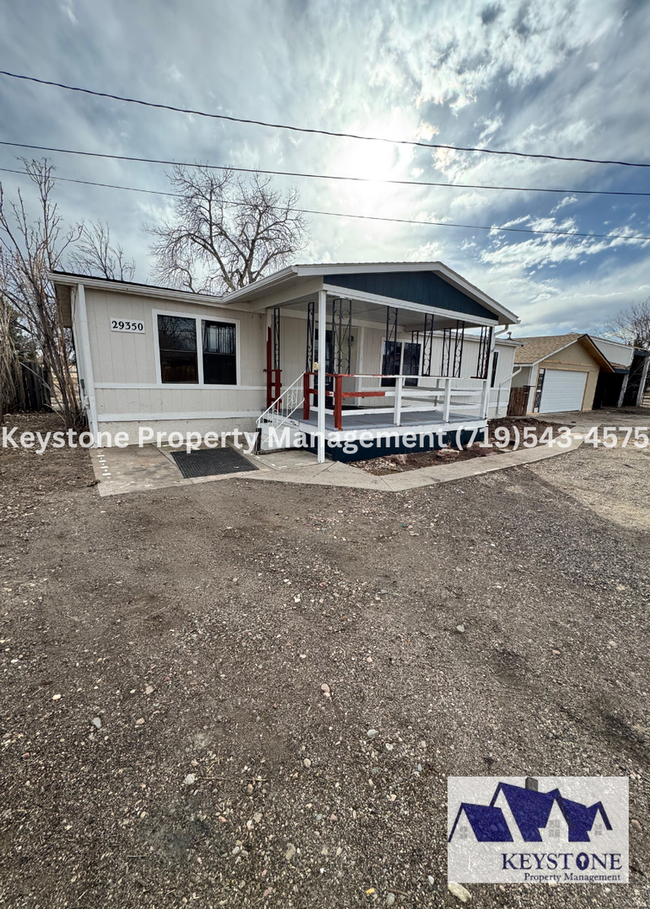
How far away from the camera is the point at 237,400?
8594 mm

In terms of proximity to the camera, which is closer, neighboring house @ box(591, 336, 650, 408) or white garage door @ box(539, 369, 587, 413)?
white garage door @ box(539, 369, 587, 413)

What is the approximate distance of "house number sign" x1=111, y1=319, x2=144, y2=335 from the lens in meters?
6.97

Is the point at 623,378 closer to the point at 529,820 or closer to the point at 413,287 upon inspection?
the point at 413,287

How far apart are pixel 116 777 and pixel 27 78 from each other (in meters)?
9.08

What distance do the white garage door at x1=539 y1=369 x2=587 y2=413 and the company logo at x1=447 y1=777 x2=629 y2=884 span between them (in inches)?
744

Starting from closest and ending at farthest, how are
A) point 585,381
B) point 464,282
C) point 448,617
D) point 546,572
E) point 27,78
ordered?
point 448,617
point 546,572
point 27,78
point 464,282
point 585,381

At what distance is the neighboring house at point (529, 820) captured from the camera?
137cm

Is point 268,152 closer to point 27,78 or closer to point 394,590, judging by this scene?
point 27,78

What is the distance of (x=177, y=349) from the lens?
7703mm

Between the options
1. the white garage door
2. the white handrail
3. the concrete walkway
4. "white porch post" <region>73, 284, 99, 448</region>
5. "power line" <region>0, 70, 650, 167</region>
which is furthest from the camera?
the white garage door

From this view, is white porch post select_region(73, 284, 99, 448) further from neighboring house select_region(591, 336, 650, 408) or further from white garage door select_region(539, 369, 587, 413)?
neighboring house select_region(591, 336, 650, 408)

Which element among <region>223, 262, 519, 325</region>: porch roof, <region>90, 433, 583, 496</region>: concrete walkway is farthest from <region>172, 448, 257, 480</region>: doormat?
<region>223, 262, 519, 325</region>: porch roof

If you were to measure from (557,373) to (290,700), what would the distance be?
799 inches

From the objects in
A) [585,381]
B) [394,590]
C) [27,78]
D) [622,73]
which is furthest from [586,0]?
[585,381]
